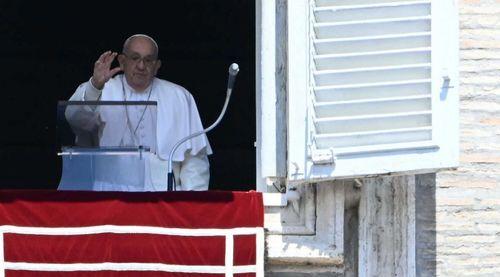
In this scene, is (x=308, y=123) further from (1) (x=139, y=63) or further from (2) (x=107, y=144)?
(1) (x=139, y=63)

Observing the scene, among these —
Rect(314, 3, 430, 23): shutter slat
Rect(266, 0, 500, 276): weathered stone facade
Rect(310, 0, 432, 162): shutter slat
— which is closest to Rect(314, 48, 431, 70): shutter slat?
Rect(310, 0, 432, 162): shutter slat

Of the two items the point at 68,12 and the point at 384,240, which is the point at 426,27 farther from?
the point at 68,12

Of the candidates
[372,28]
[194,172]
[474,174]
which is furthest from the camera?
[194,172]

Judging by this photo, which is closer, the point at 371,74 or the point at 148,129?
the point at 371,74

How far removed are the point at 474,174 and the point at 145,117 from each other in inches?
56.0

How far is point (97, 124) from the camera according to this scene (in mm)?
10000

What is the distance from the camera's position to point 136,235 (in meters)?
9.49

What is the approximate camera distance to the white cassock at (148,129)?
9.86 meters

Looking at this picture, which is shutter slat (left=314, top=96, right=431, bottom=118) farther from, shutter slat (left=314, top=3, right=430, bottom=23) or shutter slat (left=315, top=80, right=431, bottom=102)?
shutter slat (left=314, top=3, right=430, bottom=23)

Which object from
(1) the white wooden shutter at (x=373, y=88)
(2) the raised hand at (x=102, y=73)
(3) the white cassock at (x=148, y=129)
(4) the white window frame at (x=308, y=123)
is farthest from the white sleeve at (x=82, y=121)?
(1) the white wooden shutter at (x=373, y=88)

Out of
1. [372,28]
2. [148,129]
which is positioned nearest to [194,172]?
[148,129]

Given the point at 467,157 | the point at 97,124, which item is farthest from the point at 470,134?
the point at 97,124

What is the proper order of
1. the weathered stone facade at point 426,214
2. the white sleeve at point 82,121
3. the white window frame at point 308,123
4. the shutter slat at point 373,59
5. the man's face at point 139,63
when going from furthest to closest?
the man's face at point 139,63 → the white sleeve at point 82,121 → the weathered stone facade at point 426,214 → the shutter slat at point 373,59 → the white window frame at point 308,123

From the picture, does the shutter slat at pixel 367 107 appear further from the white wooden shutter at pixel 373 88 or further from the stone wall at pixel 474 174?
the stone wall at pixel 474 174
